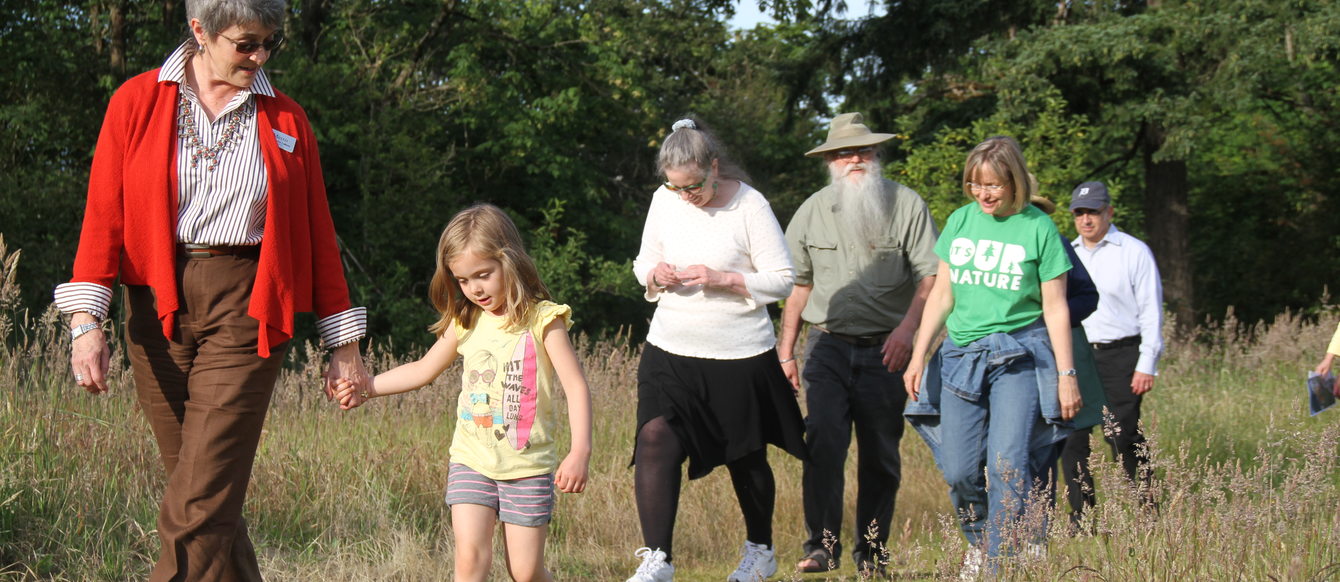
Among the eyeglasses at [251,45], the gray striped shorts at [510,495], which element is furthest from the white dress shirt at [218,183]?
the gray striped shorts at [510,495]

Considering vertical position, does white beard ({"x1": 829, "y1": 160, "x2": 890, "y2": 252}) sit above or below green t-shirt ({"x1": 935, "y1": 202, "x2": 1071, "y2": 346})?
above

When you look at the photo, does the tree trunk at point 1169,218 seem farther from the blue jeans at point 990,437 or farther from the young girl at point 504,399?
the young girl at point 504,399

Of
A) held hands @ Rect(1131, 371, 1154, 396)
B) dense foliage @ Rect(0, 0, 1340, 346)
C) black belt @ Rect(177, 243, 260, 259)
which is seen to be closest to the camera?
black belt @ Rect(177, 243, 260, 259)

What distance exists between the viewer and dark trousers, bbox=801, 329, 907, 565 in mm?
5828

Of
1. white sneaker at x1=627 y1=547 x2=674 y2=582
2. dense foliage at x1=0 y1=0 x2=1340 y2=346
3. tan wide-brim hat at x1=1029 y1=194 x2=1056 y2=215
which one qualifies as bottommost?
white sneaker at x1=627 y1=547 x2=674 y2=582

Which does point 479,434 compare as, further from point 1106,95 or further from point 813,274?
point 1106,95

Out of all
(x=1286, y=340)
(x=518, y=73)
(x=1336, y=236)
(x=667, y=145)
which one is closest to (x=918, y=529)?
(x=667, y=145)

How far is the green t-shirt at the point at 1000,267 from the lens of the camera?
5.04 meters

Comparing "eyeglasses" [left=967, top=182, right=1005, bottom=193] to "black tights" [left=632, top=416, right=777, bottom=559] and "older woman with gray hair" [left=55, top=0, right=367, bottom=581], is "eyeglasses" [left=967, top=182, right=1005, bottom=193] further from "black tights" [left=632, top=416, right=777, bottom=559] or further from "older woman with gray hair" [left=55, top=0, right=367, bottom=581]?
"older woman with gray hair" [left=55, top=0, right=367, bottom=581]

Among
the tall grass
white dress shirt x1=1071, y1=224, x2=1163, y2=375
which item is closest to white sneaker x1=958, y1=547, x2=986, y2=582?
the tall grass

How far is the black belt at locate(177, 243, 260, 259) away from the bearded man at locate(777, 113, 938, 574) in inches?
105

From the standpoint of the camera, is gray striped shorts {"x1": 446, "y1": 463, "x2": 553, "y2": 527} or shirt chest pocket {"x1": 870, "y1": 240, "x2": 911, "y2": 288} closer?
gray striped shorts {"x1": 446, "y1": 463, "x2": 553, "y2": 527}

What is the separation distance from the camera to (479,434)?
4.02 metres

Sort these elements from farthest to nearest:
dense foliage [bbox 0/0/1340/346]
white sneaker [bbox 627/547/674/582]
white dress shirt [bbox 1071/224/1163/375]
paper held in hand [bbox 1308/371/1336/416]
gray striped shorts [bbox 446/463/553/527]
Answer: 1. dense foliage [bbox 0/0/1340/346]
2. white dress shirt [bbox 1071/224/1163/375]
3. paper held in hand [bbox 1308/371/1336/416]
4. white sneaker [bbox 627/547/674/582]
5. gray striped shorts [bbox 446/463/553/527]
